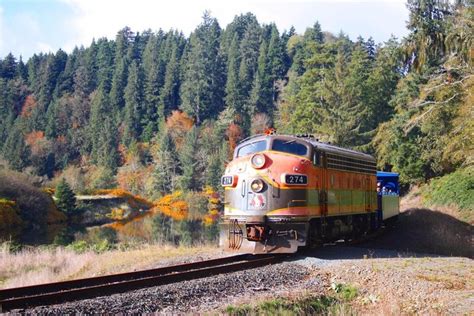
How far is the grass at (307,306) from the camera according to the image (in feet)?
27.6

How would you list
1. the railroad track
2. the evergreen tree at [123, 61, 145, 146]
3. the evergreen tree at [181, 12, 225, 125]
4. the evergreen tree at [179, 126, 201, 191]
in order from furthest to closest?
1. the evergreen tree at [123, 61, 145, 146]
2. the evergreen tree at [181, 12, 225, 125]
3. the evergreen tree at [179, 126, 201, 191]
4. the railroad track

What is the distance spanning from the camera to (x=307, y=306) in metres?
9.26

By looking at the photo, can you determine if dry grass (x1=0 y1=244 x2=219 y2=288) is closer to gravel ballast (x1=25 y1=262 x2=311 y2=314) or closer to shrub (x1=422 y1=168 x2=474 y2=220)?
gravel ballast (x1=25 y1=262 x2=311 y2=314)

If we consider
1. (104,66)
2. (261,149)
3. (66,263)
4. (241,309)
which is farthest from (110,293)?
(104,66)

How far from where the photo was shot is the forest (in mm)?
53281

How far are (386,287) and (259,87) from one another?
325 feet

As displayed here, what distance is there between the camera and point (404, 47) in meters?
24.8

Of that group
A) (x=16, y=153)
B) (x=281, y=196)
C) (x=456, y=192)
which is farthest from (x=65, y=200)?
(x=281, y=196)

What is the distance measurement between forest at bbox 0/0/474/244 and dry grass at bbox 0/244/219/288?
22746 millimetres

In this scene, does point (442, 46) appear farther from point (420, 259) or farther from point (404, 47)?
point (420, 259)

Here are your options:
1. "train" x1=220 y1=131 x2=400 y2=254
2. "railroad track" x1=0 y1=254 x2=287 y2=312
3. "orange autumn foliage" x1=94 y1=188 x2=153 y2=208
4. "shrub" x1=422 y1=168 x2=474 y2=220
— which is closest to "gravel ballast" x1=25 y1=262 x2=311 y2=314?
"railroad track" x1=0 y1=254 x2=287 y2=312

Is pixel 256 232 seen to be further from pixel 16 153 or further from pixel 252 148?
pixel 16 153

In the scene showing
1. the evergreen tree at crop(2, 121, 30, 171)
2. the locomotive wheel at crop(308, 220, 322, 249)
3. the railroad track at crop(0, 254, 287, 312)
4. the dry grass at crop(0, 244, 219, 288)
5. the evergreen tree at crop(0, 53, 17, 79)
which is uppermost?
the evergreen tree at crop(0, 53, 17, 79)

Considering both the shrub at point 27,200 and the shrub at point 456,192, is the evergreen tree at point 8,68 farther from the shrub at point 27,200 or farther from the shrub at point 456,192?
the shrub at point 456,192
